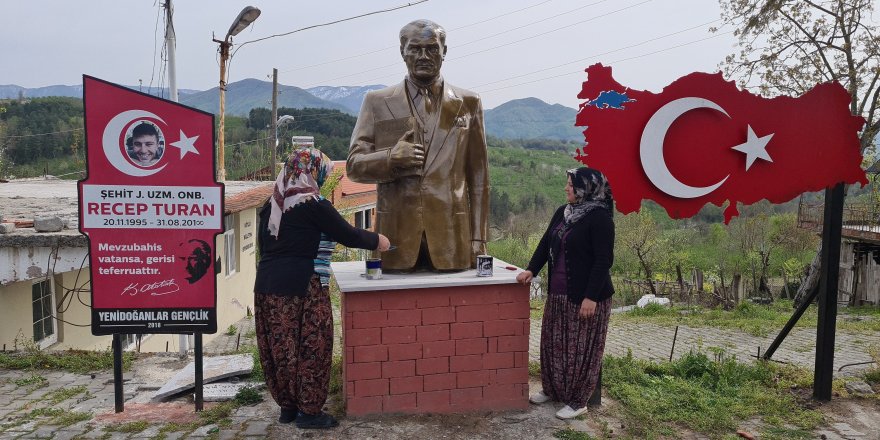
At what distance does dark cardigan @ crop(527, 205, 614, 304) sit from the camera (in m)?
3.90

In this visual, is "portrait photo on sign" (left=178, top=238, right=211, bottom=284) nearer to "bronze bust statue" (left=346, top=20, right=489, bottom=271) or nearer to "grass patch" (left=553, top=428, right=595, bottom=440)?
"bronze bust statue" (left=346, top=20, right=489, bottom=271)

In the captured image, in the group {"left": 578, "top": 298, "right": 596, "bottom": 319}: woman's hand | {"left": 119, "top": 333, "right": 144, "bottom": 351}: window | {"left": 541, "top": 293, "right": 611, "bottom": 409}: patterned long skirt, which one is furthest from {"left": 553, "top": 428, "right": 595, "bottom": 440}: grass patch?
{"left": 119, "top": 333, "right": 144, "bottom": 351}: window

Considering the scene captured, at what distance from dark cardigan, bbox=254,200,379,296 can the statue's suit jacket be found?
596mm

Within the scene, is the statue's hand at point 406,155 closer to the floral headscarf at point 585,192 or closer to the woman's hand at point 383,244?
the woman's hand at point 383,244

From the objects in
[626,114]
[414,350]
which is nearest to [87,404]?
[414,350]

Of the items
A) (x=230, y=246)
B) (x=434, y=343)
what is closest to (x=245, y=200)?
(x=230, y=246)

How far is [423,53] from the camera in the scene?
4.16 metres

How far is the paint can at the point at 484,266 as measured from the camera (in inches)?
163

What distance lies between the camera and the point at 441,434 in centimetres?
380

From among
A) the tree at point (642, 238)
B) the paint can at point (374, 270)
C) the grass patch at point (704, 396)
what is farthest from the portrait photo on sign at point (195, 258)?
the tree at point (642, 238)

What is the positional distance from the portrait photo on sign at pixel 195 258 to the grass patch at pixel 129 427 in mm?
919

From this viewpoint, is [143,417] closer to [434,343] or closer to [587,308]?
[434,343]
